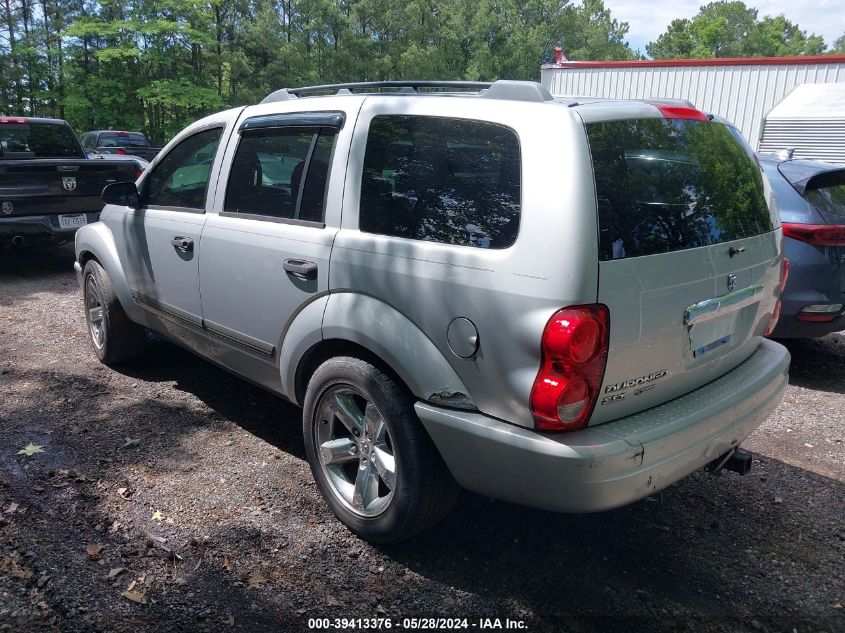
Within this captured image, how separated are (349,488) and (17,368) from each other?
3.32 m

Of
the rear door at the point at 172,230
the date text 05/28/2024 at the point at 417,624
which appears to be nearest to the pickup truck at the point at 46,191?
the rear door at the point at 172,230

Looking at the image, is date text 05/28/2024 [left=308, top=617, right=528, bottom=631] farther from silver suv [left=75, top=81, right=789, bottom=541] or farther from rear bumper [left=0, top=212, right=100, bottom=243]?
rear bumper [left=0, top=212, right=100, bottom=243]

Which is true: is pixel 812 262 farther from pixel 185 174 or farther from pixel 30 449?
pixel 30 449

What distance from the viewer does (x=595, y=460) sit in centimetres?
232

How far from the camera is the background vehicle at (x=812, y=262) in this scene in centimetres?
482

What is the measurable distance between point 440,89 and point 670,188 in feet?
4.44

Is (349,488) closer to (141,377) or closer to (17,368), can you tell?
(141,377)

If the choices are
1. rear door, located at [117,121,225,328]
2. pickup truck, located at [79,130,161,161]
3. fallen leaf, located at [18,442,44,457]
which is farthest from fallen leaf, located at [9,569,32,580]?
pickup truck, located at [79,130,161,161]

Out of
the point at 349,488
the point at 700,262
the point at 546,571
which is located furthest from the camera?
the point at 349,488

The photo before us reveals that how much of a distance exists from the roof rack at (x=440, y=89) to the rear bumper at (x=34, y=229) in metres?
5.02

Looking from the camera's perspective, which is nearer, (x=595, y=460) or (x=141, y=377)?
(x=595, y=460)

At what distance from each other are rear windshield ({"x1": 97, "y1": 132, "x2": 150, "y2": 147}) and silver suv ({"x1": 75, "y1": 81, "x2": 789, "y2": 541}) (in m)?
18.3

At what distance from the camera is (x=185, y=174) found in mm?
4219

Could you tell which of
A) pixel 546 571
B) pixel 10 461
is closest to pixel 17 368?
pixel 10 461
